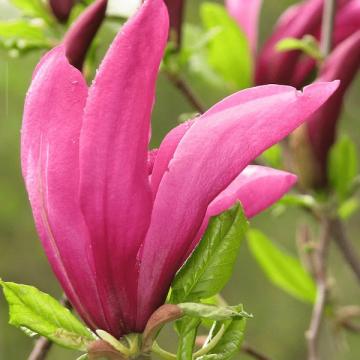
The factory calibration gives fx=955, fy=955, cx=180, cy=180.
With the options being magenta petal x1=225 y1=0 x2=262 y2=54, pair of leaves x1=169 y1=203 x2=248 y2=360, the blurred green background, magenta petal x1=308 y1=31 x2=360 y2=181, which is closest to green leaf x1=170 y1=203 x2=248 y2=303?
pair of leaves x1=169 y1=203 x2=248 y2=360

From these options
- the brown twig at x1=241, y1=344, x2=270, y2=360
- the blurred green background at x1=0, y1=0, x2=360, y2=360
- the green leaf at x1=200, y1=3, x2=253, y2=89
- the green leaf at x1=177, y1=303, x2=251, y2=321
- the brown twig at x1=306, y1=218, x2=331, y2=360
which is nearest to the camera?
the green leaf at x1=177, y1=303, x2=251, y2=321

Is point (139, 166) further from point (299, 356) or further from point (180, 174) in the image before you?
point (299, 356)

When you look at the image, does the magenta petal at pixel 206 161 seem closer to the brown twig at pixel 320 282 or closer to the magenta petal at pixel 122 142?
the magenta petal at pixel 122 142

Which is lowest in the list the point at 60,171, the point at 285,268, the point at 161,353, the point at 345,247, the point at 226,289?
the point at 226,289

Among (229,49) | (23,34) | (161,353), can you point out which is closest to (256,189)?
(161,353)

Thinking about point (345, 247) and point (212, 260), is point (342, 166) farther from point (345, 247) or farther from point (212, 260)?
point (212, 260)

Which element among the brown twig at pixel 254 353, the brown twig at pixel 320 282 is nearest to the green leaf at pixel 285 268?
the brown twig at pixel 320 282

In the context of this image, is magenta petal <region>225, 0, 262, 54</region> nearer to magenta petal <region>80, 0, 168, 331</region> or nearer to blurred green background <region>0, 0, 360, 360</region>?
magenta petal <region>80, 0, 168, 331</region>
